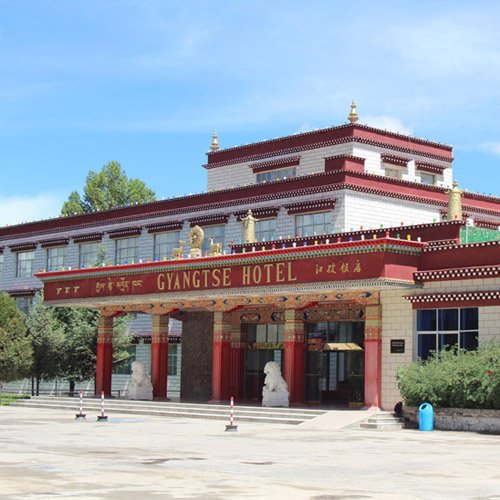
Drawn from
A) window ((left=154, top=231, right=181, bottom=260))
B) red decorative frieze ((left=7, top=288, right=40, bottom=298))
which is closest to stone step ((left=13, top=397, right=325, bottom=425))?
window ((left=154, top=231, right=181, bottom=260))

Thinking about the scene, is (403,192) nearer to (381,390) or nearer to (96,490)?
(381,390)

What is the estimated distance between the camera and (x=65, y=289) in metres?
46.0

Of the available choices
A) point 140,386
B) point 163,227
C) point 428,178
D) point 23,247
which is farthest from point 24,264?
point 428,178

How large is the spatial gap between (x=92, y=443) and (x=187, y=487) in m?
8.79

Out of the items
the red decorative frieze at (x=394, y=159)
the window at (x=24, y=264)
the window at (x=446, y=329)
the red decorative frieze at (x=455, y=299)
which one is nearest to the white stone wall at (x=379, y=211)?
the red decorative frieze at (x=394, y=159)

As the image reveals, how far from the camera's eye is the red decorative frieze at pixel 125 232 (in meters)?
54.3

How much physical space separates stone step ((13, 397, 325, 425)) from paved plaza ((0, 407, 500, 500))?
130 inches

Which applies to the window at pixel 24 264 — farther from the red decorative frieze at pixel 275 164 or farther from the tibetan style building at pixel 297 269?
the red decorative frieze at pixel 275 164

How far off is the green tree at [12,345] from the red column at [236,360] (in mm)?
11484

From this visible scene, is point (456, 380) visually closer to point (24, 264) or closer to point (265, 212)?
point (265, 212)

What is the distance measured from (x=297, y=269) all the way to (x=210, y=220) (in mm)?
15316

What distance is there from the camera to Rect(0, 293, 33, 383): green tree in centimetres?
4725

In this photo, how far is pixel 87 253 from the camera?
189 ft

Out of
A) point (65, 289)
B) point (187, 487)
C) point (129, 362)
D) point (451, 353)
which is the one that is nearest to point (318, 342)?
point (451, 353)
